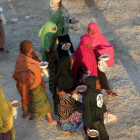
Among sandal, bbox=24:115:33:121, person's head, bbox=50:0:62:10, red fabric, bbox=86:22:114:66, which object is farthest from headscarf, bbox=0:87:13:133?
person's head, bbox=50:0:62:10

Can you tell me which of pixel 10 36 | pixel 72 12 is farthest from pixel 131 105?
pixel 72 12

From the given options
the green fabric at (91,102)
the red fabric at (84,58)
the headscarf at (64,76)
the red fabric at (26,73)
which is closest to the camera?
the green fabric at (91,102)

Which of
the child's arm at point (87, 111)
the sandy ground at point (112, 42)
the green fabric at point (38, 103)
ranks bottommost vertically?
the sandy ground at point (112, 42)

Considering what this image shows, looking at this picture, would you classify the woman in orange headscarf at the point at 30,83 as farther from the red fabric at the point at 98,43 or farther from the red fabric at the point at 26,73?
the red fabric at the point at 98,43

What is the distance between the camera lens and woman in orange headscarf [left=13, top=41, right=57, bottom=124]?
4.88 meters

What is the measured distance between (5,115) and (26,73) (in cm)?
116

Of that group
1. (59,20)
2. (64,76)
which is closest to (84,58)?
(64,76)

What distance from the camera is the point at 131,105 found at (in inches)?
238

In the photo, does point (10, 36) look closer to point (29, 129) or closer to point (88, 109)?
point (29, 129)

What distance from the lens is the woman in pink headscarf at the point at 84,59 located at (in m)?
5.25

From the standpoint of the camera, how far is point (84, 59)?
5297 mm

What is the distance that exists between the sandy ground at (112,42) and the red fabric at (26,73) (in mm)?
1027

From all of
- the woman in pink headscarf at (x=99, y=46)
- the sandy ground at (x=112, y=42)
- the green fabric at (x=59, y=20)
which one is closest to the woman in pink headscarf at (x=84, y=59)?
the woman in pink headscarf at (x=99, y=46)

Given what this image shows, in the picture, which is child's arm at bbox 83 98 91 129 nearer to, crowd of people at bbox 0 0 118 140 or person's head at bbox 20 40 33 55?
crowd of people at bbox 0 0 118 140
